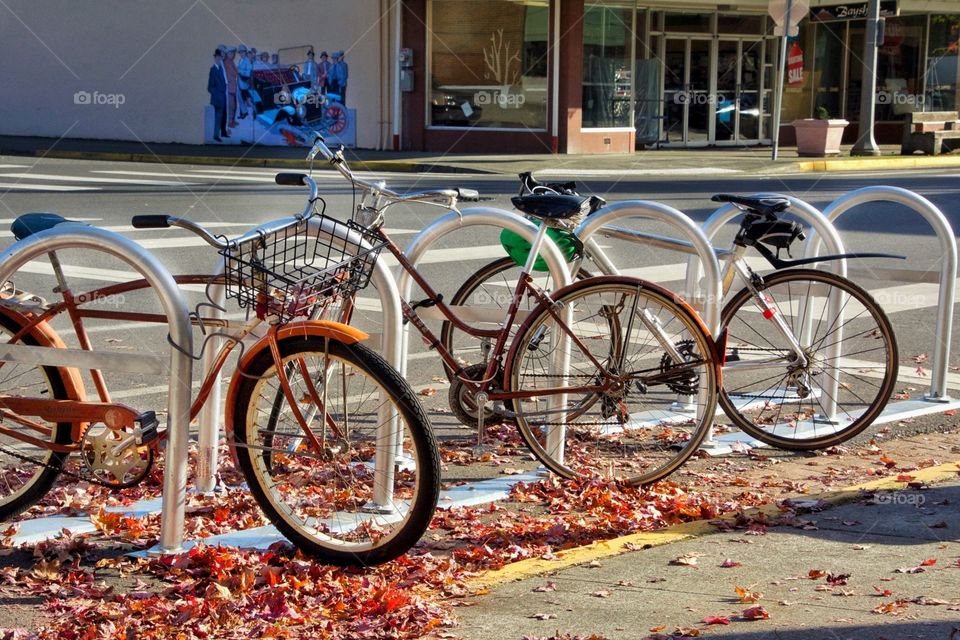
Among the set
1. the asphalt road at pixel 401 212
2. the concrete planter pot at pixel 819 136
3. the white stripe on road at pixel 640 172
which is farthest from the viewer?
the concrete planter pot at pixel 819 136

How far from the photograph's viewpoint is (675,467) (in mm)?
5270

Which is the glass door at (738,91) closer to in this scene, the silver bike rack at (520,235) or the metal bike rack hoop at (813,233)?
the metal bike rack hoop at (813,233)

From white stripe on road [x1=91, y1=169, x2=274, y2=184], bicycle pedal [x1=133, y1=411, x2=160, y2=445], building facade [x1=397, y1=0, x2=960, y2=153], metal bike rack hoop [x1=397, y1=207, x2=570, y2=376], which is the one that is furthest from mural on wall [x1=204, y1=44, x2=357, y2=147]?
bicycle pedal [x1=133, y1=411, x2=160, y2=445]

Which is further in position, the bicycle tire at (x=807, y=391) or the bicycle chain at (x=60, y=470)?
the bicycle tire at (x=807, y=391)

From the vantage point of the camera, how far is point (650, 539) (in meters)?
4.67

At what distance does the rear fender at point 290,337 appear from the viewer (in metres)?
4.21

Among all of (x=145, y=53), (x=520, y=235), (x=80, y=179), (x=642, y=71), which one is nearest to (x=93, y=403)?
(x=520, y=235)

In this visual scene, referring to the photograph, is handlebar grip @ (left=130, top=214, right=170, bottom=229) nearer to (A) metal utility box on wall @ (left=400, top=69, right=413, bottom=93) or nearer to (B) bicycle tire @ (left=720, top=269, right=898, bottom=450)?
(B) bicycle tire @ (left=720, top=269, right=898, bottom=450)

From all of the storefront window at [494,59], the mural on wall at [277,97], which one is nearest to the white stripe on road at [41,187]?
the mural on wall at [277,97]
